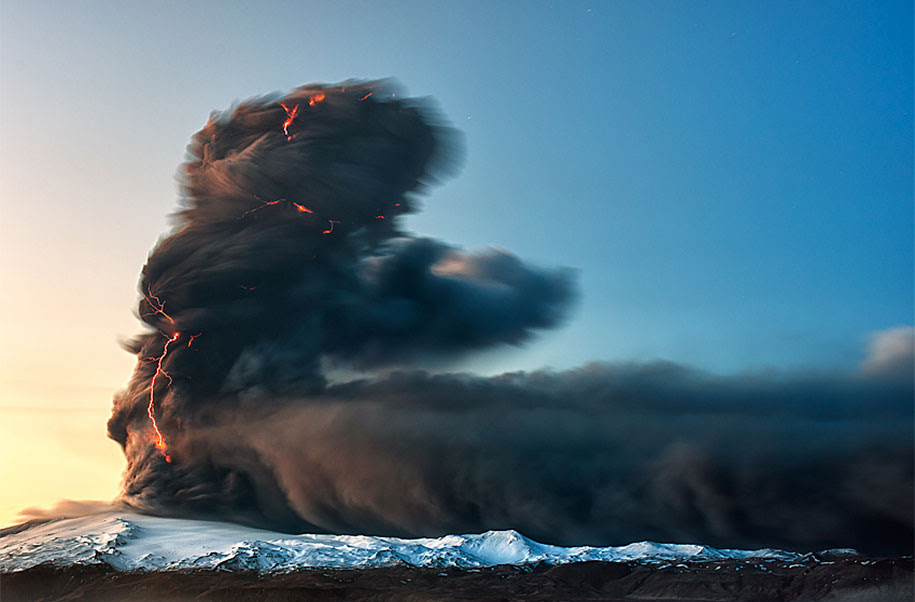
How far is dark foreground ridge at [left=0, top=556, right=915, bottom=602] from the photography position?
A: 7256 cm

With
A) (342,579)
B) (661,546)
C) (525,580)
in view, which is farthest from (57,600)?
(661,546)

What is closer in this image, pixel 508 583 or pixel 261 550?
pixel 508 583

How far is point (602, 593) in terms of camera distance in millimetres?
89375

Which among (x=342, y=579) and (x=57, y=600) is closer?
(x=57, y=600)

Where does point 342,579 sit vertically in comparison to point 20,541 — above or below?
below

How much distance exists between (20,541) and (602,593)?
6963 centimetres

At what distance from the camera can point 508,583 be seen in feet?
288

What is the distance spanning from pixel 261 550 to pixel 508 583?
34.9 meters

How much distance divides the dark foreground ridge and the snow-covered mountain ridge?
79.0 inches

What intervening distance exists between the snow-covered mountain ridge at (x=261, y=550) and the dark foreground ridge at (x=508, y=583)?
2.01 metres

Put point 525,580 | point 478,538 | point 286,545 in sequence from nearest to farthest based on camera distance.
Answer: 1. point 525,580
2. point 286,545
3. point 478,538

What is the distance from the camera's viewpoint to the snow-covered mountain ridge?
250 ft

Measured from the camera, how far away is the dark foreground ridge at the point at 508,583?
72562 millimetres

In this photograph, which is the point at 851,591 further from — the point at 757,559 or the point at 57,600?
the point at 57,600
